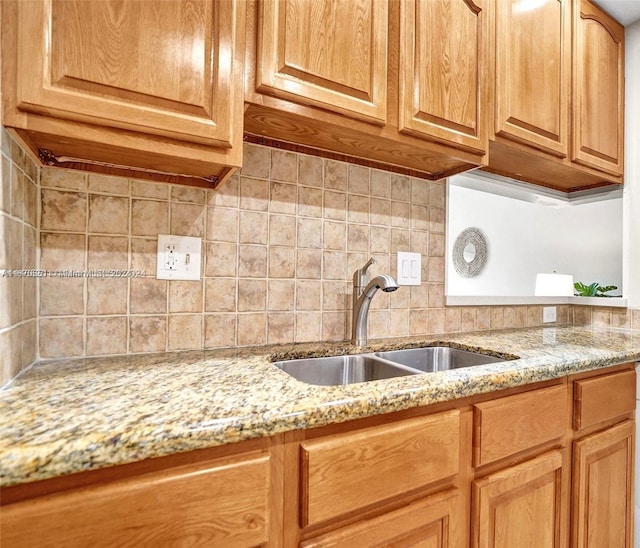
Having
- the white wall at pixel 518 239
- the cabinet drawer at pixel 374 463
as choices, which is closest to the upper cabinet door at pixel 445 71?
the cabinet drawer at pixel 374 463

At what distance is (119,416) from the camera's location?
1.86 ft

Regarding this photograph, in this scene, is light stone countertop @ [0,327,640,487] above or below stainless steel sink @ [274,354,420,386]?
above

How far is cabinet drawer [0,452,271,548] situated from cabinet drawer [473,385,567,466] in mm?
545

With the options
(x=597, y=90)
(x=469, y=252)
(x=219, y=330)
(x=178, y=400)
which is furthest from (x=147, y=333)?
(x=469, y=252)

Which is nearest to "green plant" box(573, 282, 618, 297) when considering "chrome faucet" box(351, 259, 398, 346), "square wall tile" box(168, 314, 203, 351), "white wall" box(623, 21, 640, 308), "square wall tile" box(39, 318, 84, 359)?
"white wall" box(623, 21, 640, 308)

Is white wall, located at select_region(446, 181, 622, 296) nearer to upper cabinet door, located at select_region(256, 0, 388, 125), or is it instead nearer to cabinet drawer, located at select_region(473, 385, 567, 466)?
cabinet drawer, located at select_region(473, 385, 567, 466)

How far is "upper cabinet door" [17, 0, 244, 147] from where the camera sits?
0.66m

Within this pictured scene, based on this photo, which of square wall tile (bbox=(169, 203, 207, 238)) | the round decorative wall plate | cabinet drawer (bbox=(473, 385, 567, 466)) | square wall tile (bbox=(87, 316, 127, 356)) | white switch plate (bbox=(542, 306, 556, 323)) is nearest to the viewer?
cabinet drawer (bbox=(473, 385, 567, 466))

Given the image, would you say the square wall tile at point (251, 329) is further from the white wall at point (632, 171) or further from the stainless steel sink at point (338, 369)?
the white wall at point (632, 171)

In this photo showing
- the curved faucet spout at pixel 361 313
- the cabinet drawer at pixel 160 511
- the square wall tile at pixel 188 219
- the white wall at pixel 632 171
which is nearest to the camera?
the cabinet drawer at pixel 160 511

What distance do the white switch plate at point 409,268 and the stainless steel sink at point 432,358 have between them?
0.28m

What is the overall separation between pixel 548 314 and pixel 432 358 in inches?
37.5

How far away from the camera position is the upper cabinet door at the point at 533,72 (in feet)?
4.19

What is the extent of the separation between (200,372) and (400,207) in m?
0.99
